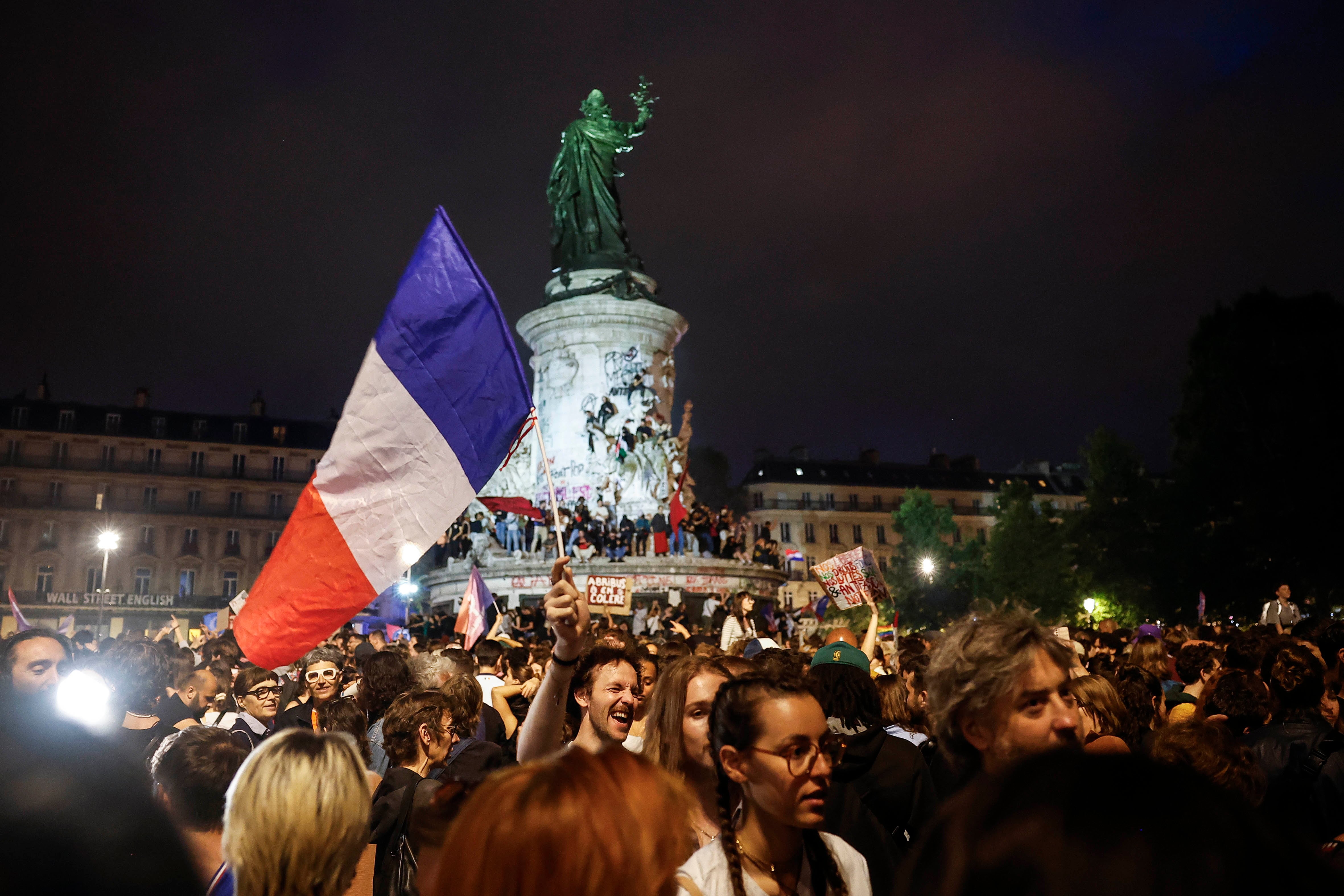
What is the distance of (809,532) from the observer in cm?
7500

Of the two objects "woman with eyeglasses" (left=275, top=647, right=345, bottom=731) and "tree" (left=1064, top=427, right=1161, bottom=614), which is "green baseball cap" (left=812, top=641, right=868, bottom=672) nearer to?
"woman with eyeglasses" (left=275, top=647, right=345, bottom=731)

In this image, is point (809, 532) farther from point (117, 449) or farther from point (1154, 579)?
point (117, 449)

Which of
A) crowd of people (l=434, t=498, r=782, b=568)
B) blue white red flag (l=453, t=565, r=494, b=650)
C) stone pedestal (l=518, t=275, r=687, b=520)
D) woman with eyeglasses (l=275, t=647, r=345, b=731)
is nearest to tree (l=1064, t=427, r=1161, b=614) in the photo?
crowd of people (l=434, t=498, r=782, b=568)

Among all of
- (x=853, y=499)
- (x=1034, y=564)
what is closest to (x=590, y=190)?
(x=1034, y=564)

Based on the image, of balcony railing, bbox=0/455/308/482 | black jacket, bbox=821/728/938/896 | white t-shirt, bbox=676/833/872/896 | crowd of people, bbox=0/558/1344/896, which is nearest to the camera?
crowd of people, bbox=0/558/1344/896

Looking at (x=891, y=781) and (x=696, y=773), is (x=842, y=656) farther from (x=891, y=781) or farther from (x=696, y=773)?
(x=696, y=773)

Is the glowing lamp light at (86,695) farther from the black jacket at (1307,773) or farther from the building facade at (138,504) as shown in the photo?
the building facade at (138,504)

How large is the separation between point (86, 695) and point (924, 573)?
49627 mm

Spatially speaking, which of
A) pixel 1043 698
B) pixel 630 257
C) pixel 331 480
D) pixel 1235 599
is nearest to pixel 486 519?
pixel 630 257

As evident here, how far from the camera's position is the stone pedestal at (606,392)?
33.7 metres

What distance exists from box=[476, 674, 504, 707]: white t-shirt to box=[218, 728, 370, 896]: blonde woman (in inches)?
207

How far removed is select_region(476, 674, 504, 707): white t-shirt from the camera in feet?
26.8

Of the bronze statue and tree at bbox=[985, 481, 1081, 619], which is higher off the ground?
the bronze statue

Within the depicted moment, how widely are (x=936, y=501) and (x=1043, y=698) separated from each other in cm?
8166
